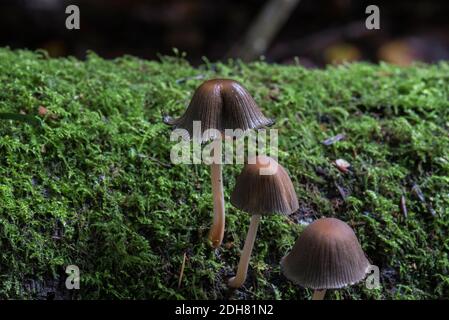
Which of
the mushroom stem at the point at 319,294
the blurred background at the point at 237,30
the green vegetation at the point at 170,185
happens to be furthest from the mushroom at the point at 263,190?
the blurred background at the point at 237,30

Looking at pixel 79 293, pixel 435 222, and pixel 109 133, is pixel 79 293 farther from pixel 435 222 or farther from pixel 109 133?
pixel 435 222

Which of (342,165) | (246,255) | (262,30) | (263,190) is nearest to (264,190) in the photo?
(263,190)

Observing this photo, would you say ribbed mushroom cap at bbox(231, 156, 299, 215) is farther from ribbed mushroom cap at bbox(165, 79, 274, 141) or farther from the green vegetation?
the green vegetation

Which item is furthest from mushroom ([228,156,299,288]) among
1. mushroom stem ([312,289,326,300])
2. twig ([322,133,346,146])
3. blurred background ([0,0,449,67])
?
blurred background ([0,0,449,67])

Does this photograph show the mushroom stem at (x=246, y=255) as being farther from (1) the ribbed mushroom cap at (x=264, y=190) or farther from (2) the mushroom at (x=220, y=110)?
(2) the mushroom at (x=220, y=110)

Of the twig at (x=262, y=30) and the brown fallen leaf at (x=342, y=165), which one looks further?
the twig at (x=262, y=30)

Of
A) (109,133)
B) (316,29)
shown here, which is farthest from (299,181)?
(316,29)
